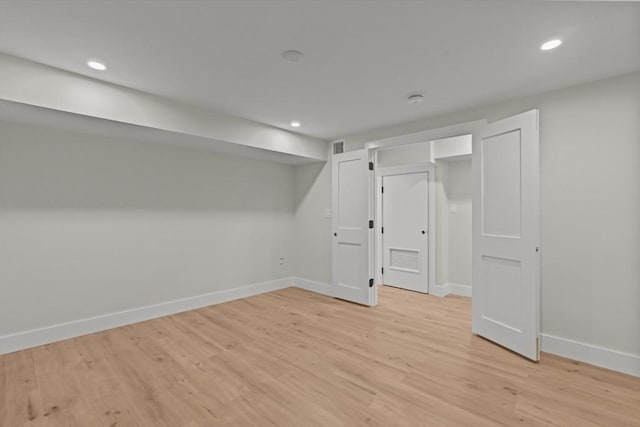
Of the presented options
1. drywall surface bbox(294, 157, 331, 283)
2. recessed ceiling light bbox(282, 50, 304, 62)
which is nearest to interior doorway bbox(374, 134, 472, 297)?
drywall surface bbox(294, 157, 331, 283)

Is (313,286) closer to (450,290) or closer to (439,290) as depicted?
(439,290)

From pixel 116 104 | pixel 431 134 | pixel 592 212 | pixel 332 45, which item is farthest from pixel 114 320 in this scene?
pixel 592 212

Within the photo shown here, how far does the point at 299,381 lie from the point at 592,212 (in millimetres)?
2917

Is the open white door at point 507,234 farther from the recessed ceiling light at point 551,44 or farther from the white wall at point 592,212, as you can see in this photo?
the recessed ceiling light at point 551,44

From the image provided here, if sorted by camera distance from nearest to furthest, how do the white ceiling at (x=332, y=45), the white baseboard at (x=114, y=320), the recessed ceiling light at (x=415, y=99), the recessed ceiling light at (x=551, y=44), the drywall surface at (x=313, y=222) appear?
the white ceiling at (x=332, y=45) → the recessed ceiling light at (x=551, y=44) → the white baseboard at (x=114, y=320) → the recessed ceiling light at (x=415, y=99) → the drywall surface at (x=313, y=222)

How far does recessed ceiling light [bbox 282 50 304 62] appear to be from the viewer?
2.18 m

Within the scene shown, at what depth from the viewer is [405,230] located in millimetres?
5125

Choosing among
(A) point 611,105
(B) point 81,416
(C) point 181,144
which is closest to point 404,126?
(A) point 611,105

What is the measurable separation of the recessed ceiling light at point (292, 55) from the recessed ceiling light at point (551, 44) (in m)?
1.74

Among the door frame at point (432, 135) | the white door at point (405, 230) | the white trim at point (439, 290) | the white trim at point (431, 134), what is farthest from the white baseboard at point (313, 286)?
the white trim at point (431, 134)

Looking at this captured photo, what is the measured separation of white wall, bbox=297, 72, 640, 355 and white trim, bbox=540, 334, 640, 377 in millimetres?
44

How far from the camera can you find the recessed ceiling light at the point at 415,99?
296cm

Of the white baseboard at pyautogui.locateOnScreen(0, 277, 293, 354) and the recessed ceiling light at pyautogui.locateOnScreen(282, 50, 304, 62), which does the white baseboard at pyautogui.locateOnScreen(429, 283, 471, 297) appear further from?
the recessed ceiling light at pyautogui.locateOnScreen(282, 50, 304, 62)

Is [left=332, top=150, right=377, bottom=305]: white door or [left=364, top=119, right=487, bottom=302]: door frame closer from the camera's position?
[left=364, top=119, right=487, bottom=302]: door frame
